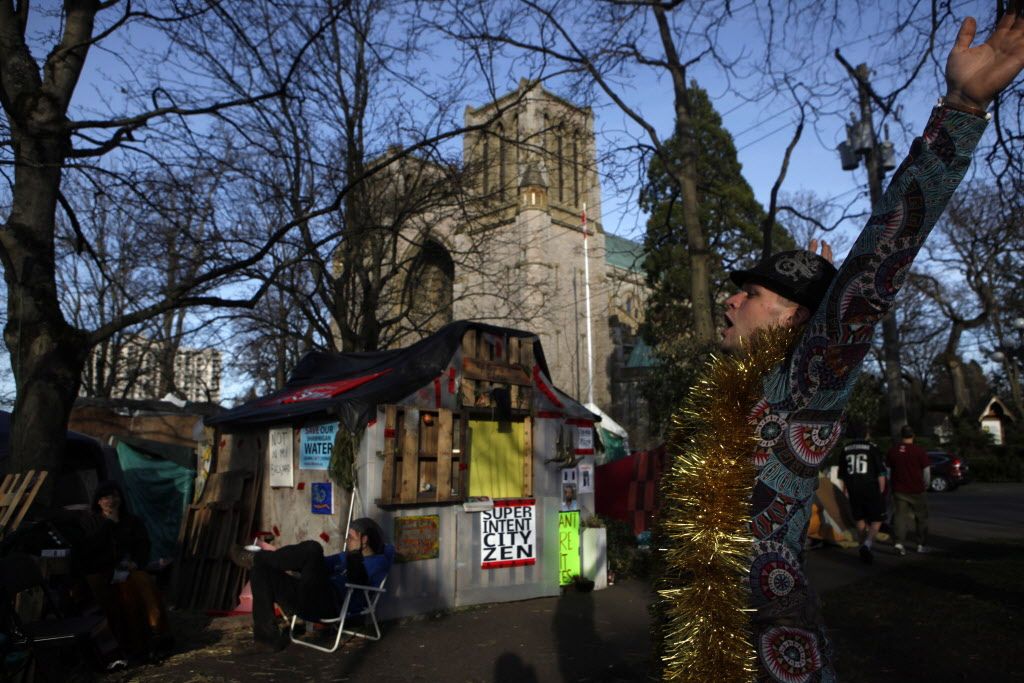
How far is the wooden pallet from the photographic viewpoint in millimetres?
5977

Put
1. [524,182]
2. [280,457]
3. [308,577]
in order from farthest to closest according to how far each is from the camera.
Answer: [524,182] → [280,457] → [308,577]

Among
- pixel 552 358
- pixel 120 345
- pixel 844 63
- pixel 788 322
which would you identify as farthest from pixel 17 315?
pixel 552 358

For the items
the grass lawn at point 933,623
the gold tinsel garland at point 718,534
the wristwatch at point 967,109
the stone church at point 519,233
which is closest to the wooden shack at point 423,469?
the stone church at point 519,233

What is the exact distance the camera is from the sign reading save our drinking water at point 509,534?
9.63 m

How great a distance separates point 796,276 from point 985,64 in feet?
2.04

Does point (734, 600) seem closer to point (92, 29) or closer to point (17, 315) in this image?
point (17, 315)

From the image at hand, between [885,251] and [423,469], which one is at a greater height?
[885,251]

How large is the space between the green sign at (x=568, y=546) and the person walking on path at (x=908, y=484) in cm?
554

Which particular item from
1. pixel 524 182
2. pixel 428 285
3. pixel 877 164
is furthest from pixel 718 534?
pixel 428 285

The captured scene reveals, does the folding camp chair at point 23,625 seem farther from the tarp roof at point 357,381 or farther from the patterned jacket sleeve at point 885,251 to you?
the patterned jacket sleeve at point 885,251

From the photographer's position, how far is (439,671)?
6.71 m

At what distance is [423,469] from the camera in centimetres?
911

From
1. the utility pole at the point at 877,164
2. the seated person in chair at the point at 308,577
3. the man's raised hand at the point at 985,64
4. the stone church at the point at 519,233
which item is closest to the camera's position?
the man's raised hand at the point at 985,64

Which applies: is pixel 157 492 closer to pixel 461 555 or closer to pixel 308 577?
pixel 461 555
